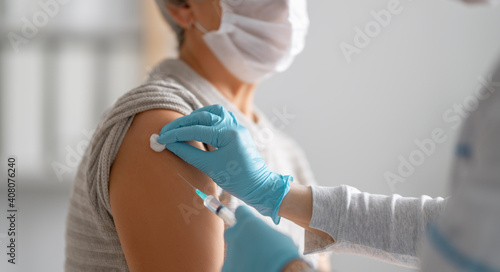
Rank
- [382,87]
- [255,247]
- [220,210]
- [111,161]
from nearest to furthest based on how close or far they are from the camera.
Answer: [255,247], [220,210], [111,161], [382,87]

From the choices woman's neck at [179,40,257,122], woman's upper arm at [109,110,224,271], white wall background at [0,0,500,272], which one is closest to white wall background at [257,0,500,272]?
white wall background at [0,0,500,272]

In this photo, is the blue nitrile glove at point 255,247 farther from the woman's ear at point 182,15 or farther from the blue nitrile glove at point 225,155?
the woman's ear at point 182,15

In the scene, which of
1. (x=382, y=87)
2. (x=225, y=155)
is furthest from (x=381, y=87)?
(x=225, y=155)

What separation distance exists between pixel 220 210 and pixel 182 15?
2.00 feet

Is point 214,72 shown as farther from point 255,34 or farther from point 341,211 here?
point 341,211

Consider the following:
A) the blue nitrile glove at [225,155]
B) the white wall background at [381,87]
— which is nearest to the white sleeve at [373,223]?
the blue nitrile glove at [225,155]

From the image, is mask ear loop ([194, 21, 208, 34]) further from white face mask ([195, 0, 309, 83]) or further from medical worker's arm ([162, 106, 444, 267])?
medical worker's arm ([162, 106, 444, 267])

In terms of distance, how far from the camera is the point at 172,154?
0.89m

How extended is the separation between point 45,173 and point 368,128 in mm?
1676

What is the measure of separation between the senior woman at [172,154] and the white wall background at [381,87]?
2.95ft

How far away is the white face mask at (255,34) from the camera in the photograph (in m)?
1.14

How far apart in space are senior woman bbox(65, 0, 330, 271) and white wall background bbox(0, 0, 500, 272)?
2.95ft

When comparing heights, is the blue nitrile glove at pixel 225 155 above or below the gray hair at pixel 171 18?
below

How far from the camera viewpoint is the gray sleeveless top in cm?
93
